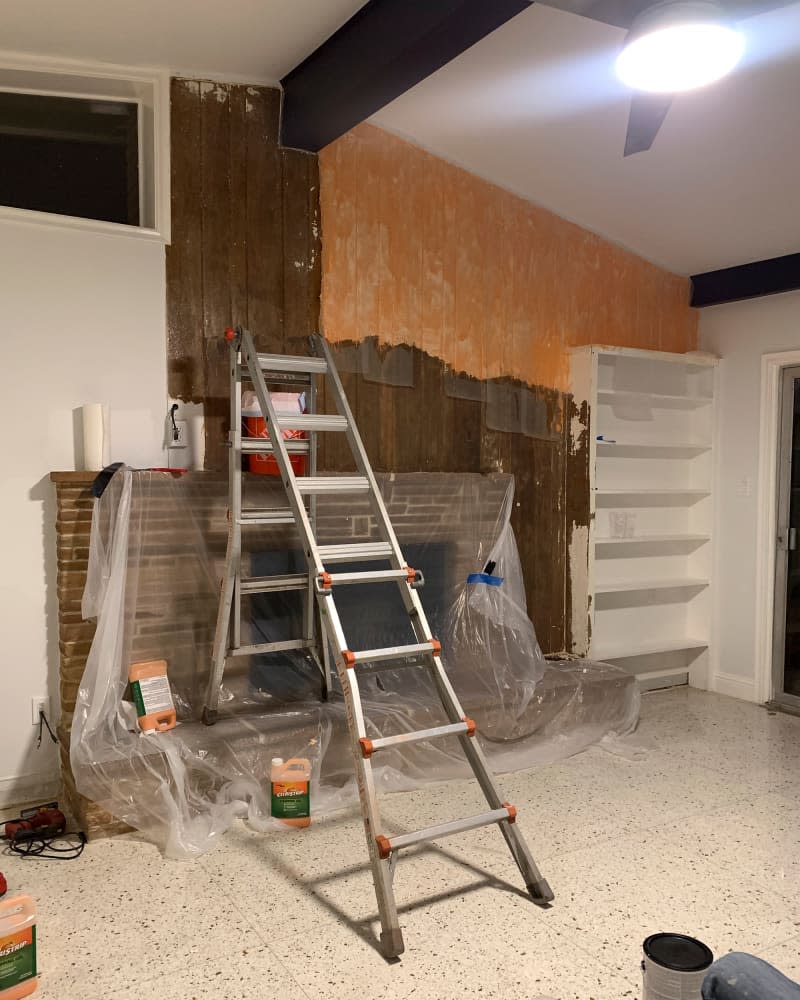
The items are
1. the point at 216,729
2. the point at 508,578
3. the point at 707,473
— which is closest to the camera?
the point at 216,729

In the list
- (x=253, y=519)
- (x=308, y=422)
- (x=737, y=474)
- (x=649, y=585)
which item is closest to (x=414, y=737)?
(x=253, y=519)

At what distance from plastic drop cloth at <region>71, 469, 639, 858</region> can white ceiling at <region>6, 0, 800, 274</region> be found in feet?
4.96

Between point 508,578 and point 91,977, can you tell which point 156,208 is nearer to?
point 508,578

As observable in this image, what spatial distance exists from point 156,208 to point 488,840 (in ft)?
8.84

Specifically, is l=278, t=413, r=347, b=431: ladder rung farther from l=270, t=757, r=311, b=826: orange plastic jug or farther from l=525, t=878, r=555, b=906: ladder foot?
l=525, t=878, r=555, b=906: ladder foot

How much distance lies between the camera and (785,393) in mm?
4551

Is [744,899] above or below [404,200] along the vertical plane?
below

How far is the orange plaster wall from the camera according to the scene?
147 inches

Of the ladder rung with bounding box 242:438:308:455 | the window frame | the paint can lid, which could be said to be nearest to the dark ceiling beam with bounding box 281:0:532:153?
the window frame

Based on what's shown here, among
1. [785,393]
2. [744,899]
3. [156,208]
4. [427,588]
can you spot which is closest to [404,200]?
[156,208]

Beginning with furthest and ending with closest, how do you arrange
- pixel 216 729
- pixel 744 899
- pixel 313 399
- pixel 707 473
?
pixel 707 473, pixel 313 399, pixel 216 729, pixel 744 899

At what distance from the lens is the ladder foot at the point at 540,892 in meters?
2.44

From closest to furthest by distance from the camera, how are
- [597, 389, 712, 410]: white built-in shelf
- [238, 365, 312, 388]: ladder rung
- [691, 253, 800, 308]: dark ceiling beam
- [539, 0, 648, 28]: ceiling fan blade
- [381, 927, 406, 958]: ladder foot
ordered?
[539, 0, 648, 28]: ceiling fan blade, [381, 927, 406, 958]: ladder foot, [238, 365, 312, 388]: ladder rung, [691, 253, 800, 308]: dark ceiling beam, [597, 389, 712, 410]: white built-in shelf

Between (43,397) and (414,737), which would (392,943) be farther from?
(43,397)
